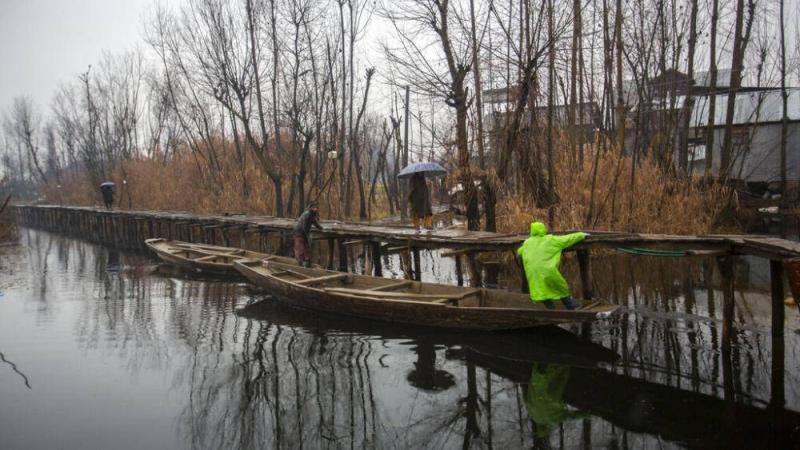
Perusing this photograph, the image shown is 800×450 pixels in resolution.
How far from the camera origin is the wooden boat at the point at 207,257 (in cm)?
1340

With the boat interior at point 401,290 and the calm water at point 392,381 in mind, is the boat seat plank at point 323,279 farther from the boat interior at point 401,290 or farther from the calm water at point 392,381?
the calm water at point 392,381

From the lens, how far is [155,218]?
2131 centimetres

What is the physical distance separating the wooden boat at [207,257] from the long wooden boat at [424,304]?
2.48 metres

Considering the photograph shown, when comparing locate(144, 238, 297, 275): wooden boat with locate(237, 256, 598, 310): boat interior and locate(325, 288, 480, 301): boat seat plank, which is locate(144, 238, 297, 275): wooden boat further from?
locate(325, 288, 480, 301): boat seat plank

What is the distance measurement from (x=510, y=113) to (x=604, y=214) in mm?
3012

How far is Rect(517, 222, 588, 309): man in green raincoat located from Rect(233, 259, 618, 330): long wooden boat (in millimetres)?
192

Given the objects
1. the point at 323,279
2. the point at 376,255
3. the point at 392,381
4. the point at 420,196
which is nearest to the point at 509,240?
the point at 392,381

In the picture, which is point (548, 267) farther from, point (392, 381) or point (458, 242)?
point (458, 242)

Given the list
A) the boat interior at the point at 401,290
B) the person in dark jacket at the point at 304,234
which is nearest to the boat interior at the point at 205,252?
the person in dark jacket at the point at 304,234

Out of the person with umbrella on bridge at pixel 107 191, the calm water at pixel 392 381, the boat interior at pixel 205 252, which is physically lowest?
the calm water at pixel 392 381

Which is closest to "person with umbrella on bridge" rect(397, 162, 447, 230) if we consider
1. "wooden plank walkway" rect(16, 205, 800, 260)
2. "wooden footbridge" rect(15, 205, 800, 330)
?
"wooden footbridge" rect(15, 205, 800, 330)

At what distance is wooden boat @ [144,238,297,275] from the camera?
527 inches

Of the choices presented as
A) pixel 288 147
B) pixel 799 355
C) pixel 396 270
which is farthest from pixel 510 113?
pixel 288 147

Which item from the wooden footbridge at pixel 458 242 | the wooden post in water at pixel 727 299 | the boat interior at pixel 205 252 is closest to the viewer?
the wooden footbridge at pixel 458 242
